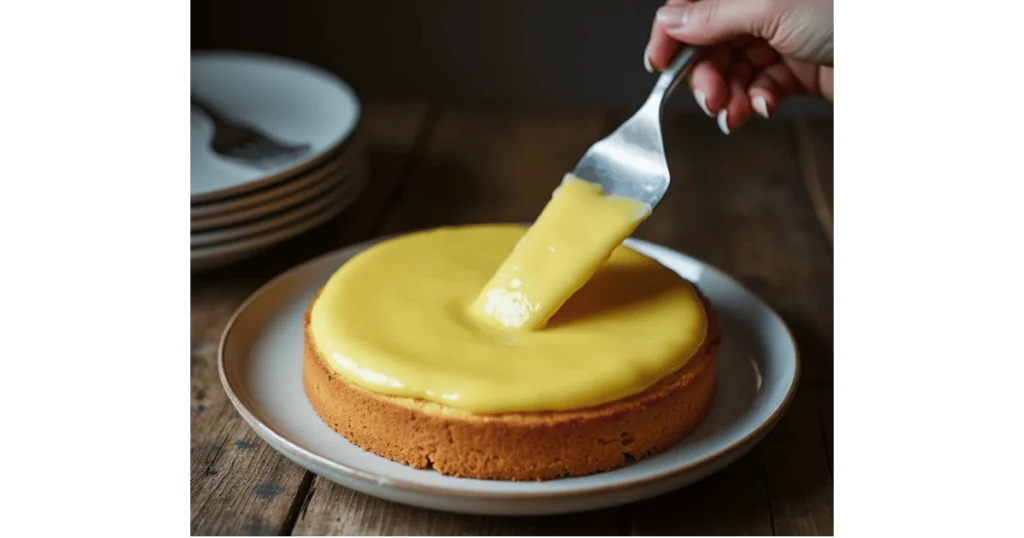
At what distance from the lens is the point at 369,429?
1470 millimetres

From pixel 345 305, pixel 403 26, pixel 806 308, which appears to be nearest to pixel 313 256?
pixel 345 305

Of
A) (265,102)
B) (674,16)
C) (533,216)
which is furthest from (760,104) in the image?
(265,102)

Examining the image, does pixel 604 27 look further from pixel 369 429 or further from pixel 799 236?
pixel 369 429

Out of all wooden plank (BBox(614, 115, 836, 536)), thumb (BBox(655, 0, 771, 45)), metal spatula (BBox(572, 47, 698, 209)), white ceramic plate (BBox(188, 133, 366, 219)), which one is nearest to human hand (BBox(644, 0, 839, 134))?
thumb (BBox(655, 0, 771, 45))

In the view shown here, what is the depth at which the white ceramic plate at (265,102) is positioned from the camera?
8.02 feet

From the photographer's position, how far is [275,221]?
2088mm

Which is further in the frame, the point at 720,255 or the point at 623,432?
the point at 720,255

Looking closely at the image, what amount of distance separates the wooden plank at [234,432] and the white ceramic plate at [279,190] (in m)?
A: 0.15

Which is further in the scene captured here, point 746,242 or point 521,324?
point 746,242

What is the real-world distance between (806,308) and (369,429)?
0.97 m

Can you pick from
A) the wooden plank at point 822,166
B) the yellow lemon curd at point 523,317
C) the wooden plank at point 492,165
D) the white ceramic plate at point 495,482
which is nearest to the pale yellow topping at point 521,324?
the yellow lemon curd at point 523,317

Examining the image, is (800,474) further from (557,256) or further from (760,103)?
(760,103)

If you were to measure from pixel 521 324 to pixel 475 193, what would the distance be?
41.7 inches

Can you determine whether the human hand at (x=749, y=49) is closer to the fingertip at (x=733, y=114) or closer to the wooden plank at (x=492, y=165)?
the fingertip at (x=733, y=114)
